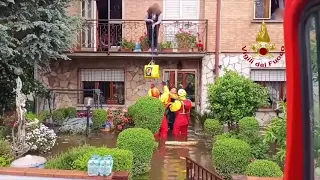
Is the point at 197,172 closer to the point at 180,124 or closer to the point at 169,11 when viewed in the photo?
the point at 180,124

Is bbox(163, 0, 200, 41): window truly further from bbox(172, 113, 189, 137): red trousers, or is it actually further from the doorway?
bbox(172, 113, 189, 137): red trousers

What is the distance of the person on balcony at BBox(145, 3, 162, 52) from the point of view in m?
14.7

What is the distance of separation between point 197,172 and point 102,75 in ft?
31.1

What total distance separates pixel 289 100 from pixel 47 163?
5.83 meters

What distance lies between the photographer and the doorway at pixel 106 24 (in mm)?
15555

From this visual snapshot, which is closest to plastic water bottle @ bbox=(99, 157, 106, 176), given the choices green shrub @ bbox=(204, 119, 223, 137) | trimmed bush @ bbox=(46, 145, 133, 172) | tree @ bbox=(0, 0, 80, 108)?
trimmed bush @ bbox=(46, 145, 133, 172)

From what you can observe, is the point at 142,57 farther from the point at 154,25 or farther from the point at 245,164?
the point at 245,164

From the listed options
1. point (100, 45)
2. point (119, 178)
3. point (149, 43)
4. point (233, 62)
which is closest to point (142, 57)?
point (149, 43)

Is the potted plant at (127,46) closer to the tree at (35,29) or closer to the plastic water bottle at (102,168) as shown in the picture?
the tree at (35,29)

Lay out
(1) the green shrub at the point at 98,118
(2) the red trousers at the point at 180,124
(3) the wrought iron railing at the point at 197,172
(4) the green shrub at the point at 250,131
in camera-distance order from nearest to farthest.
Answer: (3) the wrought iron railing at the point at 197,172 → (4) the green shrub at the point at 250,131 → (2) the red trousers at the point at 180,124 → (1) the green shrub at the point at 98,118

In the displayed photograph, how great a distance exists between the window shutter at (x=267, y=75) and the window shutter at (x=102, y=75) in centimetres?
503

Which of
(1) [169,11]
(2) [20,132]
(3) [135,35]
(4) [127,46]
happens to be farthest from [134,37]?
(2) [20,132]

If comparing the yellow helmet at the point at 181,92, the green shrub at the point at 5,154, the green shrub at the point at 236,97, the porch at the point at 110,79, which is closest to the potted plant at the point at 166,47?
the porch at the point at 110,79

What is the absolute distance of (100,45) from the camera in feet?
50.4
